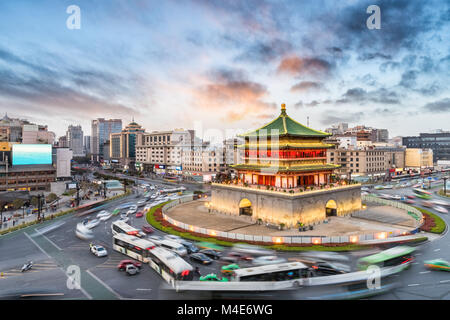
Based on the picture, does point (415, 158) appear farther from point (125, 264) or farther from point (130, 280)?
point (130, 280)

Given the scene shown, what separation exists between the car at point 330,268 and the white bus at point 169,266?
11772mm

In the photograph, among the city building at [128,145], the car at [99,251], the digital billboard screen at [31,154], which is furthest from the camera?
the city building at [128,145]

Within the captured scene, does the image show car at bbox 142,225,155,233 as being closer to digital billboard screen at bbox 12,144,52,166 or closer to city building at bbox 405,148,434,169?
digital billboard screen at bbox 12,144,52,166

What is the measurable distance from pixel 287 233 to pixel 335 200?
13.3 meters

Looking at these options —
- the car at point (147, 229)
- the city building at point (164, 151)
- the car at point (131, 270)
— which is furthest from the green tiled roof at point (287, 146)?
the city building at point (164, 151)

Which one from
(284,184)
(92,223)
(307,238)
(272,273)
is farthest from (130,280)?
(284,184)

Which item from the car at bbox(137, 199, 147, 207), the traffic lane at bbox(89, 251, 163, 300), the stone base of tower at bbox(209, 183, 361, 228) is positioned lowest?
the traffic lane at bbox(89, 251, 163, 300)

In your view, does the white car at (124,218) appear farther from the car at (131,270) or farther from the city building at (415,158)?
the city building at (415,158)

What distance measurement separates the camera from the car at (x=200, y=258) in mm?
29327

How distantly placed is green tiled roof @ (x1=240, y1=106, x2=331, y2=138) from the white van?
81.3ft

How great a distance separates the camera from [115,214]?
53.6 metres

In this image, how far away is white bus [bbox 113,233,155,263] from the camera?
29.5 m

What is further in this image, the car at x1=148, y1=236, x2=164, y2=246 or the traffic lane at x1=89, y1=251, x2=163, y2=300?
the car at x1=148, y1=236, x2=164, y2=246

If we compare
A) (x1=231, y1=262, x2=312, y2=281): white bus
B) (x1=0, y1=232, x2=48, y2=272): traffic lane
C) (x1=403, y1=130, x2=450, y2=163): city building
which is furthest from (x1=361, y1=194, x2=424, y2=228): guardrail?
(x1=403, y1=130, x2=450, y2=163): city building
